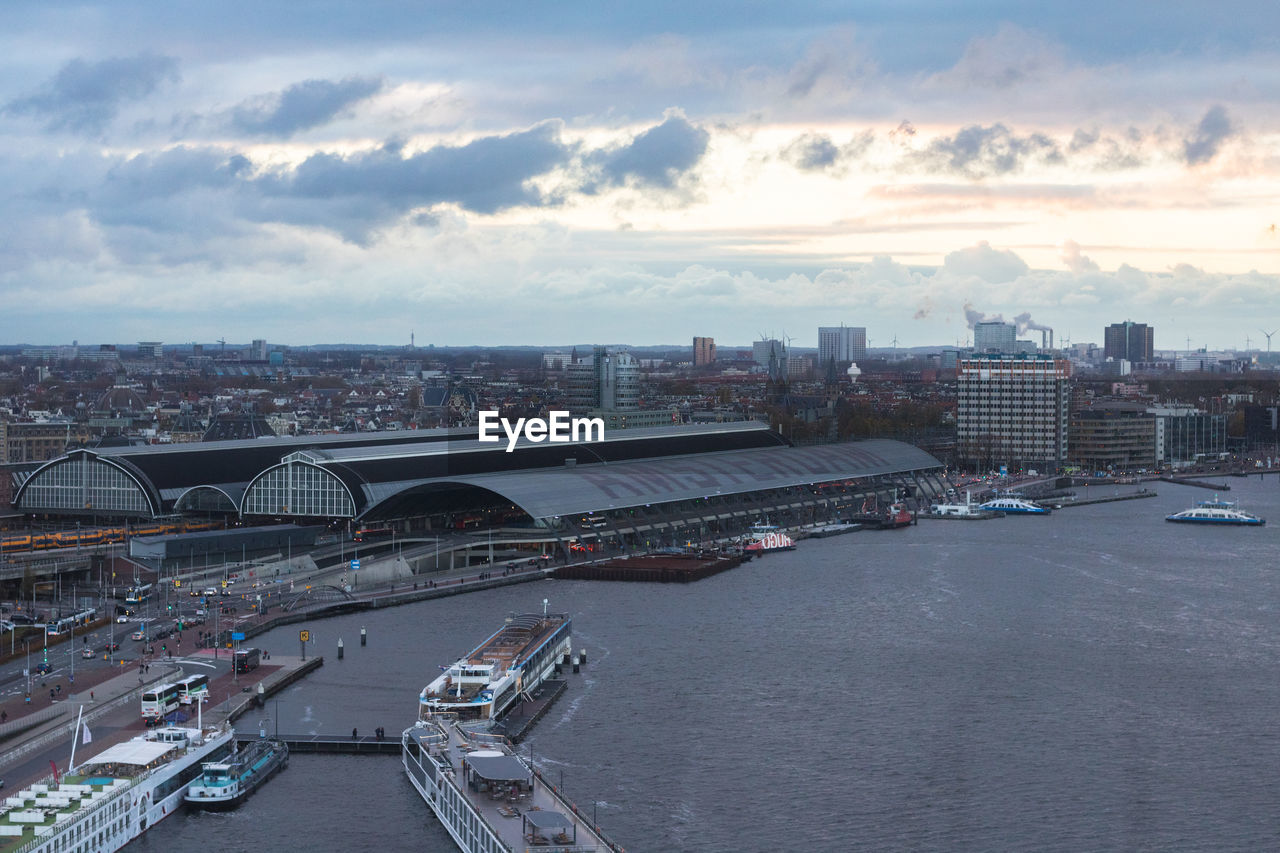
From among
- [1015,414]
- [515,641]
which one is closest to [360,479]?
[515,641]

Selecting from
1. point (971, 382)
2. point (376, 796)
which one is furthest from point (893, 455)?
point (376, 796)

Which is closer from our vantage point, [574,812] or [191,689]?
[574,812]

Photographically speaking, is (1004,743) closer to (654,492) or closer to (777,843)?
(777,843)

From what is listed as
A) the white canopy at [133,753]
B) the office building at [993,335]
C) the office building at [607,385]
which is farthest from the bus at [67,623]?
the office building at [993,335]

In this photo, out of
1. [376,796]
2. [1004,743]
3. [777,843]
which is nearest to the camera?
[777,843]

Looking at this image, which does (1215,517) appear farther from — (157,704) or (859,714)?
(157,704)

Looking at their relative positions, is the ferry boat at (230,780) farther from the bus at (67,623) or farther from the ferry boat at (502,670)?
the bus at (67,623)
